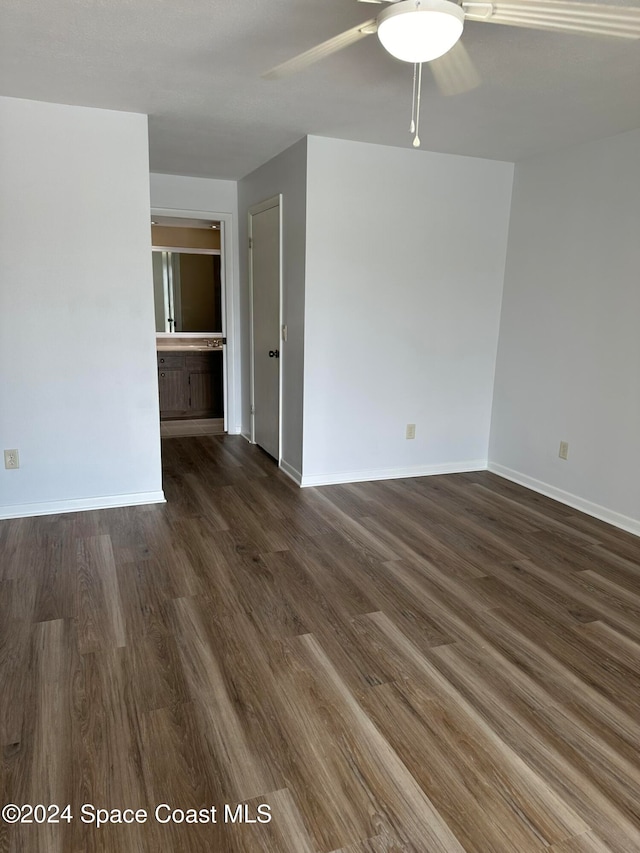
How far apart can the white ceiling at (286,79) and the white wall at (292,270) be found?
0.29 m

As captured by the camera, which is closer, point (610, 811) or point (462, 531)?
point (610, 811)

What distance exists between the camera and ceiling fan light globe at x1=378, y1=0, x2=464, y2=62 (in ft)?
5.54

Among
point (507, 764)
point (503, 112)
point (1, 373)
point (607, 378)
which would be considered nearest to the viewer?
point (507, 764)

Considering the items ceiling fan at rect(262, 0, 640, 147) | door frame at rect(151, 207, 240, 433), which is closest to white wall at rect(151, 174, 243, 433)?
door frame at rect(151, 207, 240, 433)

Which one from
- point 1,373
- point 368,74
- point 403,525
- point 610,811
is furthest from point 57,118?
point 610,811

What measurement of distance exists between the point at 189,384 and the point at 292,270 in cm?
265

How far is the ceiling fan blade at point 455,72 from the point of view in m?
2.40

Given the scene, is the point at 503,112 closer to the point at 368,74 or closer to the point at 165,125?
the point at 368,74

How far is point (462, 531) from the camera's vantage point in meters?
3.52

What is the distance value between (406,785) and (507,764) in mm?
329

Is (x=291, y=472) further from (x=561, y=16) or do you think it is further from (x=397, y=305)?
(x=561, y=16)

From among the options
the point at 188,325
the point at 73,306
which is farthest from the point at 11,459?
the point at 188,325

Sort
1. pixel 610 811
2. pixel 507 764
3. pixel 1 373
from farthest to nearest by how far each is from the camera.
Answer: pixel 1 373
pixel 507 764
pixel 610 811

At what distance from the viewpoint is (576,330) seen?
393cm
